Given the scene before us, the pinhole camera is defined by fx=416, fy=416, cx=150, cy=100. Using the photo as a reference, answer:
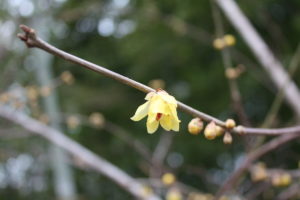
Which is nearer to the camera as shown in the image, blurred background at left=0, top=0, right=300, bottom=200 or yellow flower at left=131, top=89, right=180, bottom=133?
yellow flower at left=131, top=89, right=180, bottom=133

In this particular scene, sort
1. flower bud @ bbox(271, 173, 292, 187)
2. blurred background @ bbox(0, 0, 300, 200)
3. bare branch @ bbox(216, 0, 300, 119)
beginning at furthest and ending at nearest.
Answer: blurred background @ bbox(0, 0, 300, 200)
bare branch @ bbox(216, 0, 300, 119)
flower bud @ bbox(271, 173, 292, 187)

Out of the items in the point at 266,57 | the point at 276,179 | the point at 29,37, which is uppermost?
the point at 266,57

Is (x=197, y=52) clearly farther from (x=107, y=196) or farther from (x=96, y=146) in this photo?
(x=107, y=196)

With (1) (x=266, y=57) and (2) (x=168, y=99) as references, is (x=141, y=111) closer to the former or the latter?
(2) (x=168, y=99)

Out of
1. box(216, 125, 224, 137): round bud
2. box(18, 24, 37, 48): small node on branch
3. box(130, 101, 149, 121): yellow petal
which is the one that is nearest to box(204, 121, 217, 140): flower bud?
box(216, 125, 224, 137): round bud

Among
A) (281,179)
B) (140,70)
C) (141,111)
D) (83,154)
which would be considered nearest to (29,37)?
(141,111)

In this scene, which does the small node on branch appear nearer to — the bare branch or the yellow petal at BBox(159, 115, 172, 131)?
the yellow petal at BBox(159, 115, 172, 131)

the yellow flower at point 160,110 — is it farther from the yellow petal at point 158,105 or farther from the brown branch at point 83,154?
the brown branch at point 83,154

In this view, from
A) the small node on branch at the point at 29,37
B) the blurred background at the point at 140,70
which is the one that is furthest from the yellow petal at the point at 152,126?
the blurred background at the point at 140,70
